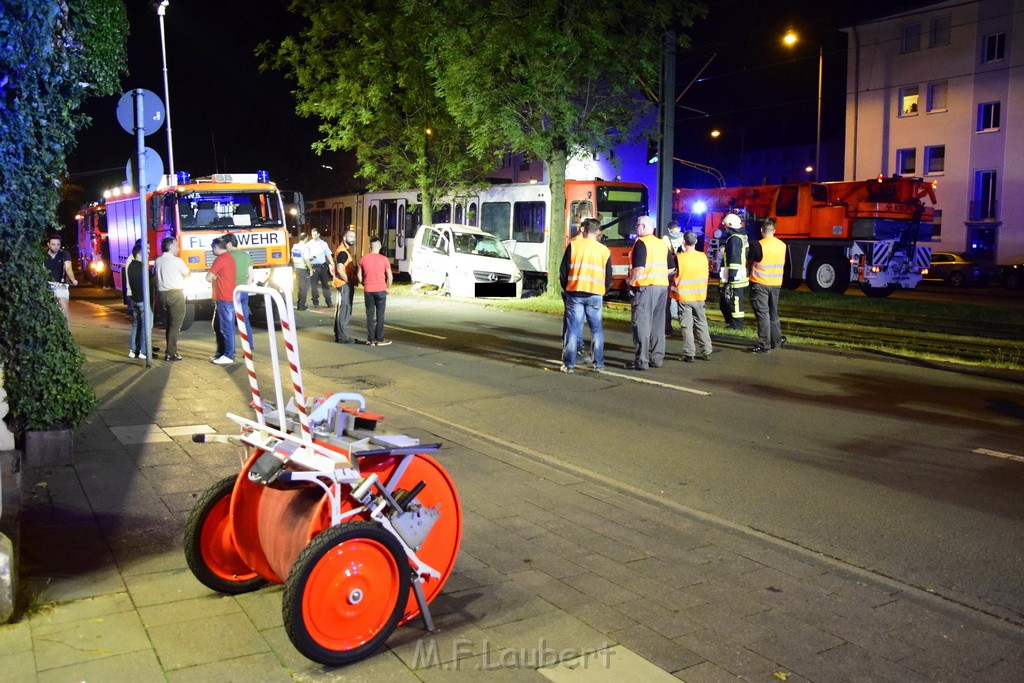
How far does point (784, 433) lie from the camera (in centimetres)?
908

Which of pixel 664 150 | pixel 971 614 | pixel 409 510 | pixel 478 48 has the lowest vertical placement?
pixel 971 614

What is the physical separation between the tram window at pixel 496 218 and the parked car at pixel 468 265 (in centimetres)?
295

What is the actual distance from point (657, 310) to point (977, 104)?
120 feet

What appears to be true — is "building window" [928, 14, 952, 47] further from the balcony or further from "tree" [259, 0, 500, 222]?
"tree" [259, 0, 500, 222]

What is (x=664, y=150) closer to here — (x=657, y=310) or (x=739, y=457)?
(x=657, y=310)

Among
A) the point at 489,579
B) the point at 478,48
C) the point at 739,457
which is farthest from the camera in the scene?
the point at 478,48

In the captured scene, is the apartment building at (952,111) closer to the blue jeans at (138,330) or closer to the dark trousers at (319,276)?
Result: the dark trousers at (319,276)

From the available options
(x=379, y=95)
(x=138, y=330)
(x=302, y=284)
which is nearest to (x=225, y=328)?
(x=138, y=330)

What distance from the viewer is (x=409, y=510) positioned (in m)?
4.38

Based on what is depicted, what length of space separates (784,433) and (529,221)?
64.9ft

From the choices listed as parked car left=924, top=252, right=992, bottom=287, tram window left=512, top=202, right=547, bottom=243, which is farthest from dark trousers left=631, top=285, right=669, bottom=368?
parked car left=924, top=252, right=992, bottom=287

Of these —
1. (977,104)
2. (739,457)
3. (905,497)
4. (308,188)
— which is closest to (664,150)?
(739,457)

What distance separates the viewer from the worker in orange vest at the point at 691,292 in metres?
13.5

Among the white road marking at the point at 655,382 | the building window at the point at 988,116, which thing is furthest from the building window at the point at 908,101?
the white road marking at the point at 655,382
